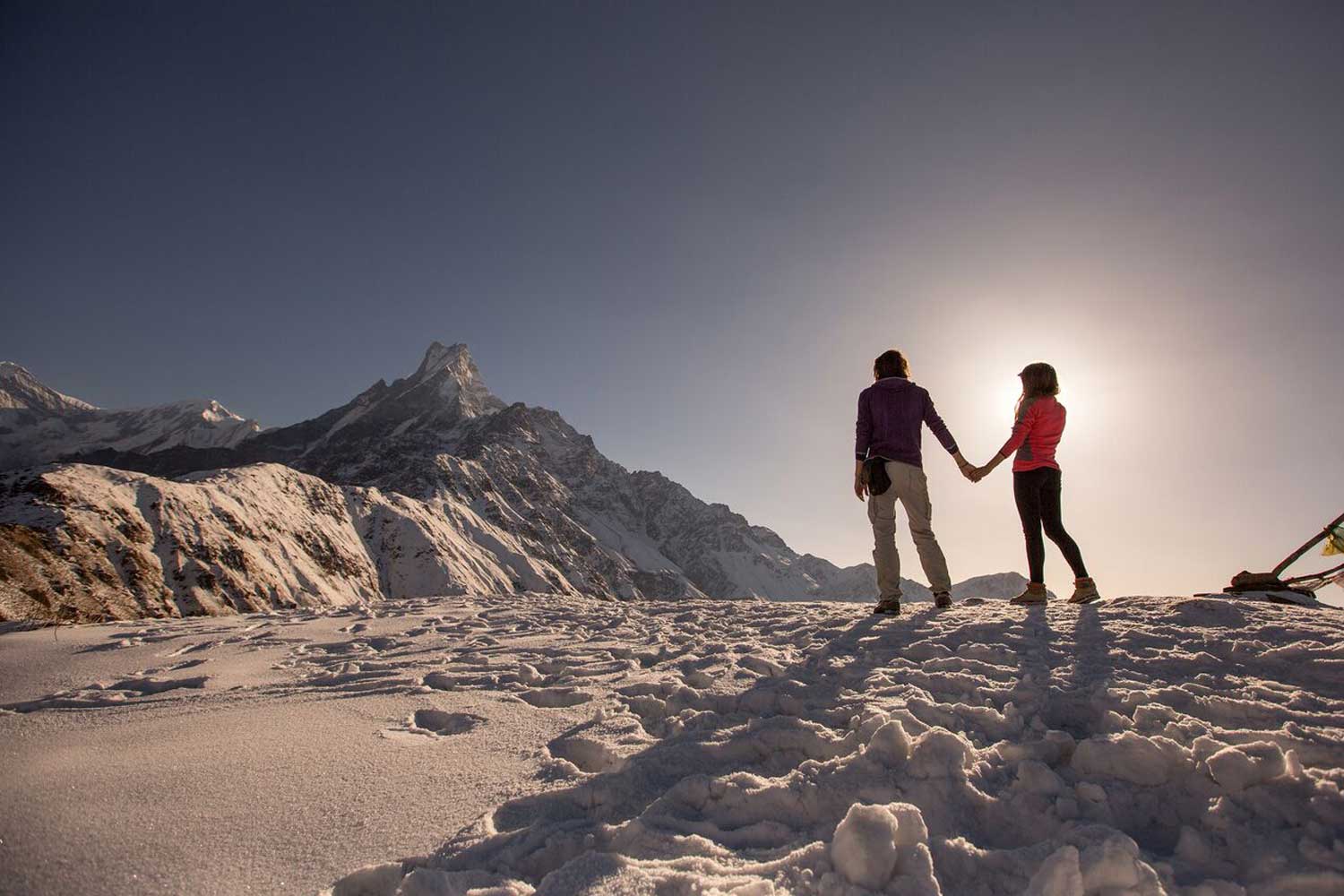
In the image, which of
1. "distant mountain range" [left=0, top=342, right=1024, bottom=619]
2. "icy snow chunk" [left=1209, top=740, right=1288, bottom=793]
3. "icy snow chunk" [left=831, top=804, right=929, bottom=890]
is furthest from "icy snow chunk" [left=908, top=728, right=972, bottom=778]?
"distant mountain range" [left=0, top=342, right=1024, bottom=619]

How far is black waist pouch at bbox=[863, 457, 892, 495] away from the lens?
7617mm

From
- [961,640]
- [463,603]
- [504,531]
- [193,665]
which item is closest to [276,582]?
[463,603]

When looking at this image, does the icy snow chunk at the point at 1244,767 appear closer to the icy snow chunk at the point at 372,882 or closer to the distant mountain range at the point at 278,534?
the icy snow chunk at the point at 372,882

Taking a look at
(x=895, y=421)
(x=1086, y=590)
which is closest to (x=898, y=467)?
(x=895, y=421)

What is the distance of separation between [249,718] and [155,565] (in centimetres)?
4704

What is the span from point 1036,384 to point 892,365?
1.81 m

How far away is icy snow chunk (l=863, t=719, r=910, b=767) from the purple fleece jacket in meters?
5.54


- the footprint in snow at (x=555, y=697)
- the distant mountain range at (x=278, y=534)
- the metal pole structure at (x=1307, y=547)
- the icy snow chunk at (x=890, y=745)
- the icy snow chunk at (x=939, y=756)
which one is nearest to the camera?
the icy snow chunk at (x=939, y=756)

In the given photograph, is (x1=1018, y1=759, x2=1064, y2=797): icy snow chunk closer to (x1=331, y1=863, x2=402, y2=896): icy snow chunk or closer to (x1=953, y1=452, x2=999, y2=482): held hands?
(x1=331, y1=863, x2=402, y2=896): icy snow chunk

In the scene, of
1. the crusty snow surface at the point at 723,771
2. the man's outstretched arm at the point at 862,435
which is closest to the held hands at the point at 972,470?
the man's outstretched arm at the point at 862,435

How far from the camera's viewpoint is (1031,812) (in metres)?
2.13

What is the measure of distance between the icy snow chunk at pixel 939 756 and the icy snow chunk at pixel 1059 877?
611 millimetres

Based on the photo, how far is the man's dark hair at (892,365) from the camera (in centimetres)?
806

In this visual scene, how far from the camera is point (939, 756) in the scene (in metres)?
2.43
